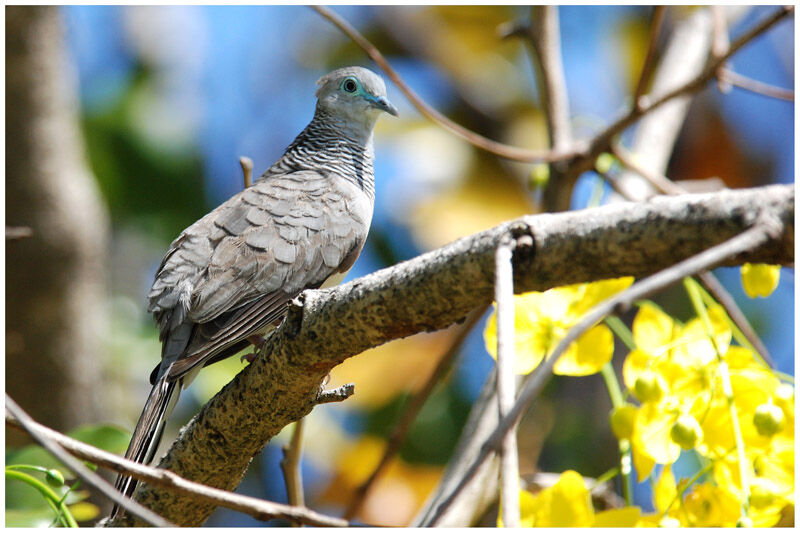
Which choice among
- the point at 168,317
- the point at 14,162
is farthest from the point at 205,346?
the point at 14,162

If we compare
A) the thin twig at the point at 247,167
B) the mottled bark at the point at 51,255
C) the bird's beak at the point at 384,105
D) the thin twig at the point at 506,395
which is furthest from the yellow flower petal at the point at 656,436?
the mottled bark at the point at 51,255

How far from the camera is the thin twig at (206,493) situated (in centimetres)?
100

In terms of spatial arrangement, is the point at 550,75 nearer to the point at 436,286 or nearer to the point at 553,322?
the point at 553,322

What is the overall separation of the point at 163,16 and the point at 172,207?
1532 mm

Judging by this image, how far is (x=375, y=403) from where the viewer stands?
15.7 ft

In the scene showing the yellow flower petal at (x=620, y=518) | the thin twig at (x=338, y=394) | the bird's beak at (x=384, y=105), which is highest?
the bird's beak at (x=384, y=105)

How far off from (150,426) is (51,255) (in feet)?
5.97

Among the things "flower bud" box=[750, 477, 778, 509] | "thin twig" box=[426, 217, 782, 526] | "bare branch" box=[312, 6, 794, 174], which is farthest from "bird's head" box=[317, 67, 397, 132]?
"thin twig" box=[426, 217, 782, 526]

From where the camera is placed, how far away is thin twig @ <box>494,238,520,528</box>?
2.82 ft

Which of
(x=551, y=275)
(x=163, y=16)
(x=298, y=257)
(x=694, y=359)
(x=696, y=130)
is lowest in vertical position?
(x=694, y=359)

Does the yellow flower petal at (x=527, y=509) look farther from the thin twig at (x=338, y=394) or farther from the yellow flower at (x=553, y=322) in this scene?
the thin twig at (x=338, y=394)

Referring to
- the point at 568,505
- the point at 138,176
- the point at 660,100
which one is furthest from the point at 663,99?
the point at 138,176

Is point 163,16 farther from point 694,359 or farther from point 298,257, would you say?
point 694,359

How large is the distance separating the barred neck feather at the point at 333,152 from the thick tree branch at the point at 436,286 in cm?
104
